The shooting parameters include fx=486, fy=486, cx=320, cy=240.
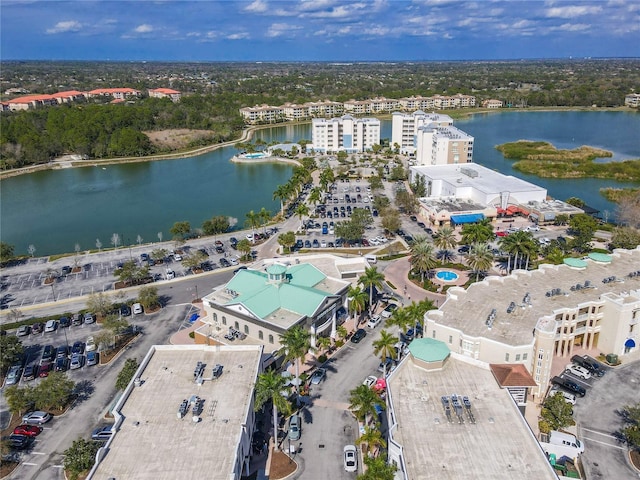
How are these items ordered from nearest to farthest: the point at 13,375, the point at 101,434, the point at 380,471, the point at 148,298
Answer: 1. the point at 380,471
2. the point at 101,434
3. the point at 13,375
4. the point at 148,298

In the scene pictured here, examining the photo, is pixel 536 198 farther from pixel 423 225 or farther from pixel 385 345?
pixel 385 345

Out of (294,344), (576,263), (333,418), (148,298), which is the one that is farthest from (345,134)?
(333,418)

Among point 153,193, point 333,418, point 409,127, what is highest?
point 409,127

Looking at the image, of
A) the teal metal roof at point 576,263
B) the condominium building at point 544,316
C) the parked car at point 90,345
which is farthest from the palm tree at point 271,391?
the teal metal roof at point 576,263

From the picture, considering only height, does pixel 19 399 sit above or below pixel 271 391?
below

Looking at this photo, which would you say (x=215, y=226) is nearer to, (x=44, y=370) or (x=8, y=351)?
(x=44, y=370)
